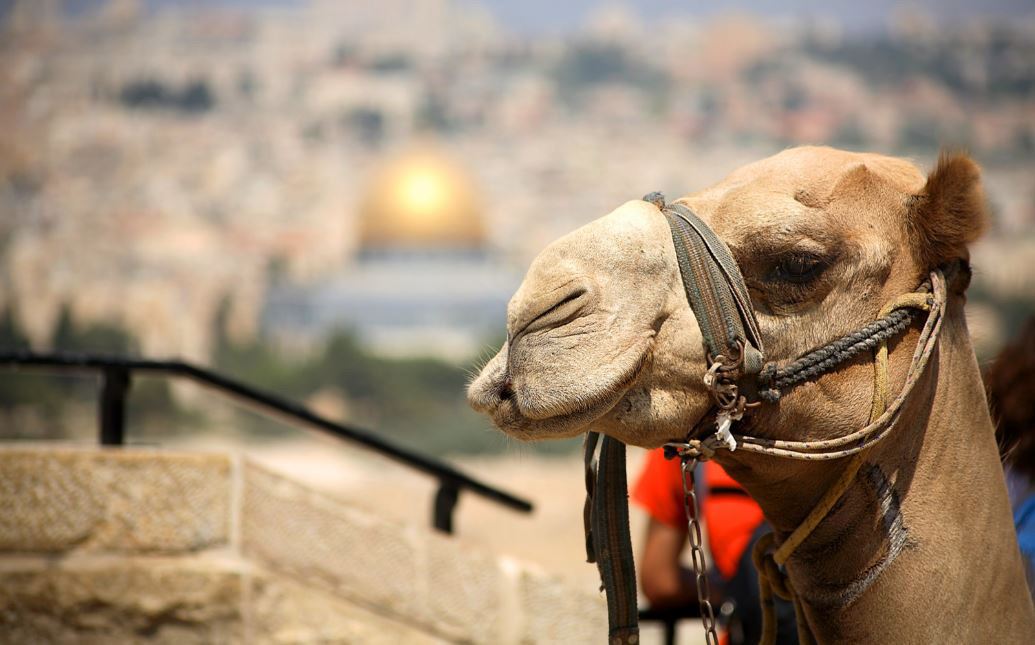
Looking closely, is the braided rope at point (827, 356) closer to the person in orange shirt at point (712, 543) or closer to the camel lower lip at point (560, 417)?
the camel lower lip at point (560, 417)

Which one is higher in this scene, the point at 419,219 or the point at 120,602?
the point at 419,219

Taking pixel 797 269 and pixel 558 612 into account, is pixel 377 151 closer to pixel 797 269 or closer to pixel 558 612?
pixel 558 612

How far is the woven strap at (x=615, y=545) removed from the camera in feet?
7.82

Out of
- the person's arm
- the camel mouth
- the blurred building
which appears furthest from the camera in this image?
the blurred building

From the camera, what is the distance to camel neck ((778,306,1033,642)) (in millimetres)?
2244

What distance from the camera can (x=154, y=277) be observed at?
72.3m

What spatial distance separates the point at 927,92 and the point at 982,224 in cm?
11369

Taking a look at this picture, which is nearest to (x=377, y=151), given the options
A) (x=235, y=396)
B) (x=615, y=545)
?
(x=235, y=396)

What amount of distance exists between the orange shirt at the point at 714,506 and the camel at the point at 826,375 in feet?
4.43

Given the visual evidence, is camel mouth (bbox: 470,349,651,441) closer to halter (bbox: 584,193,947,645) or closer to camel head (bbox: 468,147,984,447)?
camel head (bbox: 468,147,984,447)

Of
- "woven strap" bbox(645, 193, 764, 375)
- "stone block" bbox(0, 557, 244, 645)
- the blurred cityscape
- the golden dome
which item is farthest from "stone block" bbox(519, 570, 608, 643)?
the golden dome

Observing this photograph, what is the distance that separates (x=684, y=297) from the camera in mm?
2146

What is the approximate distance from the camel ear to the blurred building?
6320 centimetres

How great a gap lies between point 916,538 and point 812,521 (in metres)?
0.20
